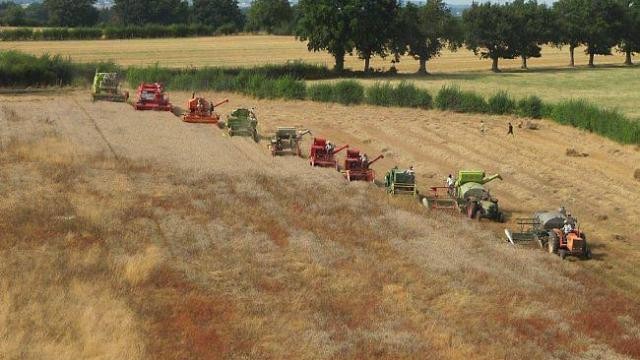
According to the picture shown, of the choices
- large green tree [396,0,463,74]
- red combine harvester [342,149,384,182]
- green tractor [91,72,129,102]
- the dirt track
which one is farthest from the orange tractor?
Result: large green tree [396,0,463,74]

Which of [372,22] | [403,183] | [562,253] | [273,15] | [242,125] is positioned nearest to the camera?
[562,253]

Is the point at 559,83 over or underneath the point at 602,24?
underneath

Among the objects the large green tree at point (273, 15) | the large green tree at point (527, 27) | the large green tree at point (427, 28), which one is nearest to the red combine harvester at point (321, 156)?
the large green tree at point (427, 28)

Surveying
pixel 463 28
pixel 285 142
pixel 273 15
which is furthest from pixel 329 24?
pixel 273 15

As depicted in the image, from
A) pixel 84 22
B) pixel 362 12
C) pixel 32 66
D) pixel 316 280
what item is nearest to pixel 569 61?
pixel 362 12

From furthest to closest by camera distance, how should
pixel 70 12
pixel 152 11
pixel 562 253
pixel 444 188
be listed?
1. pixel 152 11
2. pixel 70 12
3. pixel 444 188
4. pixel 562 253

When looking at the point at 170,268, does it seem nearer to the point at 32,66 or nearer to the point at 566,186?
the point at 566,186

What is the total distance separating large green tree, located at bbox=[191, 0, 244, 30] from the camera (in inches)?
5630

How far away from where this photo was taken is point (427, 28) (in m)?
65.4

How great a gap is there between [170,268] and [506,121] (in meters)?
26.9

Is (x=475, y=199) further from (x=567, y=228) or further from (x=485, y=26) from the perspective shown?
(x=485, y=26)

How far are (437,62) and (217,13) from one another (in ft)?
229

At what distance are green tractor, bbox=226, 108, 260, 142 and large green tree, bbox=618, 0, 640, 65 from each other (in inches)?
2140

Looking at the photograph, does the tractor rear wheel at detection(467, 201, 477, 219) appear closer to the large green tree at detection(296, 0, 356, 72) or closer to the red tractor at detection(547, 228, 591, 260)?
the red tractor at detection(547, 228, 591, 260)
